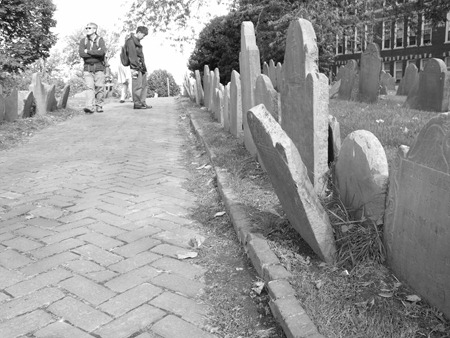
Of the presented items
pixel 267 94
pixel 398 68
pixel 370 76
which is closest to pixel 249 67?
pixel 267 94

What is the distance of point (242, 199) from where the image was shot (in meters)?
3.97

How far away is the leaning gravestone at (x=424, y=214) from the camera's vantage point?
6.64 feet

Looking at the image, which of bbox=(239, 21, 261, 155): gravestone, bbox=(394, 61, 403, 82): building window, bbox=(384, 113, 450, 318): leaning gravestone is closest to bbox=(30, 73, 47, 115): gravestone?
bbox=(239, 21, 261, 155): gravestone

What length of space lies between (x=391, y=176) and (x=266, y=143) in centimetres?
77

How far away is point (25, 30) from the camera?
925 inches

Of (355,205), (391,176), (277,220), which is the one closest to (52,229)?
(277,220)

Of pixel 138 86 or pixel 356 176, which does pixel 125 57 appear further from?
pixel 356 176

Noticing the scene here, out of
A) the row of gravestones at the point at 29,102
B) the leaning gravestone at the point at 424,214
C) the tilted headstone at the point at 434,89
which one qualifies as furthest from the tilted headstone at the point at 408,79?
the leaning gravestone at the point at 424,214

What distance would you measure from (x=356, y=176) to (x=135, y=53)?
9925 mm

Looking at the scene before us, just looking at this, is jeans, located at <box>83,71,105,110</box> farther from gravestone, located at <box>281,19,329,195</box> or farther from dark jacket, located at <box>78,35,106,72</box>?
gravestone, located at <box>281,19,329,195</box>

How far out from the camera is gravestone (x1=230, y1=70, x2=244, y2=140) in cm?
625

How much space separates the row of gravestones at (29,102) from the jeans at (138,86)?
2.12m

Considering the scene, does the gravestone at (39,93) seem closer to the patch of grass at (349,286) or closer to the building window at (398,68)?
the patch of grass at (349,286)

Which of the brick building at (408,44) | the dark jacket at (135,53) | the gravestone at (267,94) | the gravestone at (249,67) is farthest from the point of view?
the brick building at (408,44)
